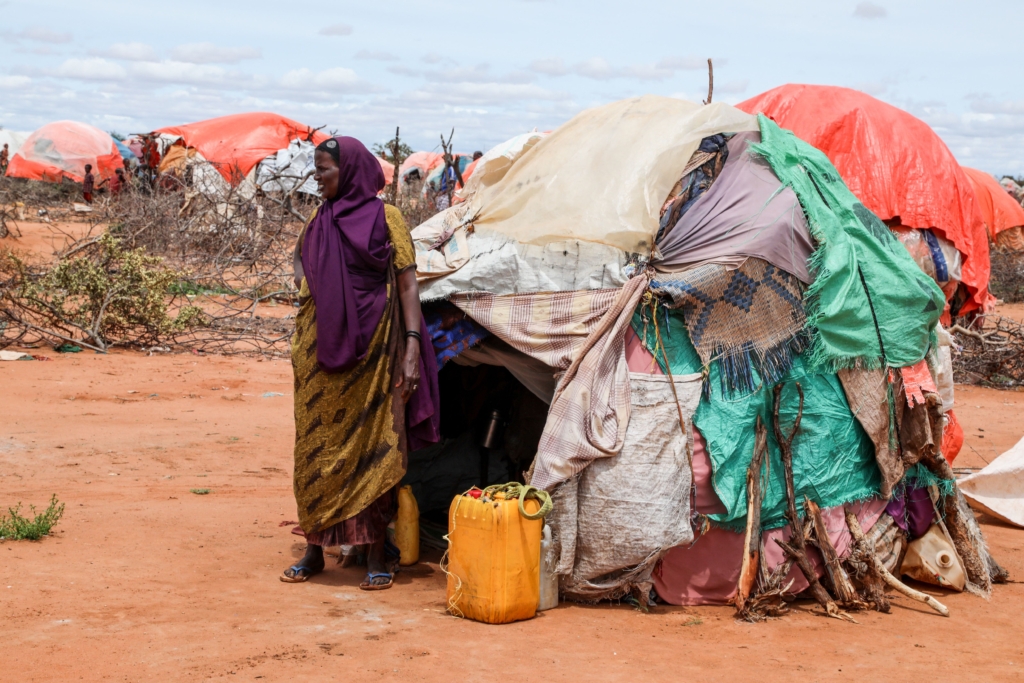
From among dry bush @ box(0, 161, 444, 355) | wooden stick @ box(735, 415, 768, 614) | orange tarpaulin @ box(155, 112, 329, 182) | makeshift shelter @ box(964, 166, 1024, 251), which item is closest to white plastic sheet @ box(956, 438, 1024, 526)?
wooden stick @ box(735, 415, 768, 614)

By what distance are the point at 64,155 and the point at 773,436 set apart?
24752 millimetres

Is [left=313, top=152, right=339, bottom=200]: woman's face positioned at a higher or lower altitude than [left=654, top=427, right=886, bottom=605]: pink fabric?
higher

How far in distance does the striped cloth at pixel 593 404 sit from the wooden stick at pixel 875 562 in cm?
116

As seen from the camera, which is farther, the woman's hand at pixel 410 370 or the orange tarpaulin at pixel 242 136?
the orange tarpaulin at pixel 242 136

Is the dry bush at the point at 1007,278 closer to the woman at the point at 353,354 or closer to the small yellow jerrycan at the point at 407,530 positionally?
the small yellow jerrycan at the point at 407,530

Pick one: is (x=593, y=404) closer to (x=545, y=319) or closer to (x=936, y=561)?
(x=545, y=319)

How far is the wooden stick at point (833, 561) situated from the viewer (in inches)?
164

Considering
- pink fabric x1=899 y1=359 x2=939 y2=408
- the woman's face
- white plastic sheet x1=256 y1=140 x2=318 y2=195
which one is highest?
white plastic sheet x1=256 y1=140 x2=318 y2=195

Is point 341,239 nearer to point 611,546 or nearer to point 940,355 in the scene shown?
point 611,546

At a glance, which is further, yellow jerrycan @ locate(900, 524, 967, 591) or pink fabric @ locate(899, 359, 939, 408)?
yellow jerrycan @ locate(900, 524, 967, 591)

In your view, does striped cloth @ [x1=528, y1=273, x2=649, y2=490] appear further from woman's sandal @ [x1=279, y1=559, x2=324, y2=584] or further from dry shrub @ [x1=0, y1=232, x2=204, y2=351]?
dry shrub @ [x1=0, y1=232, x2=204, y2=351]

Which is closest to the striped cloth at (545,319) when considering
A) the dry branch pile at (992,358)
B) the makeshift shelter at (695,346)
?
the makeshift shelter at (695,346)

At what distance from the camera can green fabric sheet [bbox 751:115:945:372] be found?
13.5ft

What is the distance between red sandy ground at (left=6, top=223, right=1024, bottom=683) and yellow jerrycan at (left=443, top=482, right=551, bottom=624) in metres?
0.08
